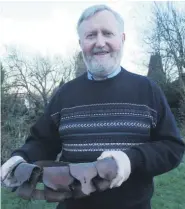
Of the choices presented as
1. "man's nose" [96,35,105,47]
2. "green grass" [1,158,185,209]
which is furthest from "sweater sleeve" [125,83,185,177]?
"green grass" [1,158,185,209]

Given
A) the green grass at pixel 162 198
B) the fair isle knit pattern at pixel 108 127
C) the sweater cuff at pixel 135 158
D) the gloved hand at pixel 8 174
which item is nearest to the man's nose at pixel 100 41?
the fair isle knit pattern at pixel 108 127

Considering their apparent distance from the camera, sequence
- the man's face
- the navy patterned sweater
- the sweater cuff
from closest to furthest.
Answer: the sweater cuff, the navy patterned sweater, the man's face

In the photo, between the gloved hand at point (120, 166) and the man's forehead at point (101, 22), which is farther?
the man's forehead at point (101, 22)

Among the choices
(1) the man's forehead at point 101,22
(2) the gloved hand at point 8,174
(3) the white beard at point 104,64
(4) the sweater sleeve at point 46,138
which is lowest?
(2) the gloved hand at point 8,174

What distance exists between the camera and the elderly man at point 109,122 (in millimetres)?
1676

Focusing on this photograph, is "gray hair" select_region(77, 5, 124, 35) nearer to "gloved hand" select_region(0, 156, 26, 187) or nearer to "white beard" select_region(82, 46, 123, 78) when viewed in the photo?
"white beard" select_region(82, 46, 123, 78)

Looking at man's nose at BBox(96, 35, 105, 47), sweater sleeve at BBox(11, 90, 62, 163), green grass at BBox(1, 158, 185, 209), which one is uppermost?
man's nose at BBox(96, 35, 105, 47)

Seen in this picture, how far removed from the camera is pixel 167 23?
19953 mm

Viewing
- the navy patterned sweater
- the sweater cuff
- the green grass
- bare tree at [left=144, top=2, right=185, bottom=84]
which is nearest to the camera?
the sweater cuff

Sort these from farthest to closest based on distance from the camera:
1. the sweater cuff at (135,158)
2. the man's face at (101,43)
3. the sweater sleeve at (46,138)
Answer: the sweater sleeve at (46,138) → the man's face at (101,43) → the sweater cuff at (135,158)

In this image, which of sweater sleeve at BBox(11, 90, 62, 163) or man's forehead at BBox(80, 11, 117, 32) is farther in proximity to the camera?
sweater sleeve at BBox(11, 90, 62, 163)

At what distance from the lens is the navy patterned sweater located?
166 centimetres

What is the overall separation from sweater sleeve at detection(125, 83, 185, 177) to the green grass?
3.37 meters

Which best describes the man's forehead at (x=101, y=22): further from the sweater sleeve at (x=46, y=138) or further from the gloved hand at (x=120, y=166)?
the gloved hand at (x=120, y=166)
